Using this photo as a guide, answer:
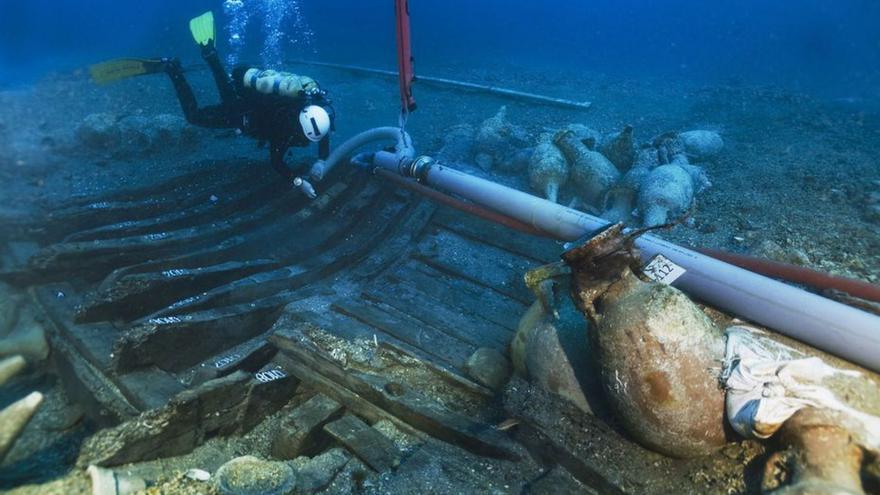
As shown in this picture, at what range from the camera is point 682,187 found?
5.48m

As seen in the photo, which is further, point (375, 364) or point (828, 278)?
point (375, 364)

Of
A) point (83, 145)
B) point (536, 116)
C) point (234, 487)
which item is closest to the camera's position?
point (234, 487)

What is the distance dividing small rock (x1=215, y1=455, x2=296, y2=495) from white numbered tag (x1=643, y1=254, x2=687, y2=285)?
2589 millimetres

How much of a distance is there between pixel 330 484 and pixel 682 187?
202 inches

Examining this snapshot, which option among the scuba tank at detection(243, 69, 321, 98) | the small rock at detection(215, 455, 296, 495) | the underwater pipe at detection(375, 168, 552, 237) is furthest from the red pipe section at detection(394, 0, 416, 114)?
the small rock at detection(215, 455, 296, 495)

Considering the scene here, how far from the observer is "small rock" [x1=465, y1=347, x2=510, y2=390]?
3270mm

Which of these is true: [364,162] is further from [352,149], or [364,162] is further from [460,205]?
[460,205]

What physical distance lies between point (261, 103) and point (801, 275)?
664cm

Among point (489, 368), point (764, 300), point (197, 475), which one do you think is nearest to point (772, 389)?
point (764, 300)

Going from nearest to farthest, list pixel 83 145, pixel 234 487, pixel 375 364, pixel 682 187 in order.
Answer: pixel 234 487
pixel 375 364
pixel 682 187
pixel 83 145

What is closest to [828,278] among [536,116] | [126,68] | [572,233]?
[572,233]

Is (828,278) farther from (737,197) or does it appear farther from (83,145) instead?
(83,145)

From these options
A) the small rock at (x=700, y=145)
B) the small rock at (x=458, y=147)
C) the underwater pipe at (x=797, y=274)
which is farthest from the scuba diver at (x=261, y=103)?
the small rock at (x=700, y=145)

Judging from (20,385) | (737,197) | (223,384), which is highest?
(737,197)
